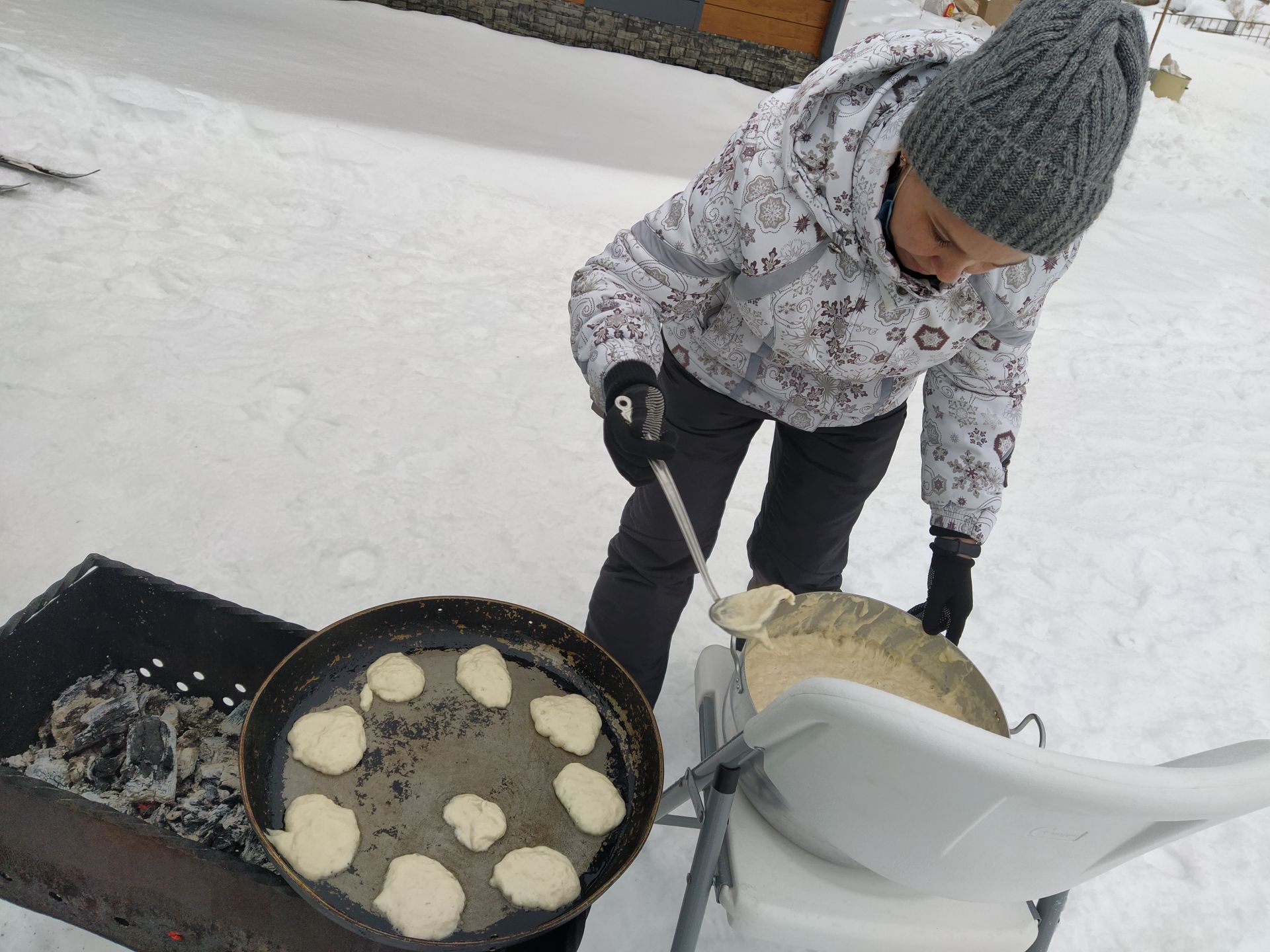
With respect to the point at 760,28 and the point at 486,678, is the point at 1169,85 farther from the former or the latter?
the point at 486,678

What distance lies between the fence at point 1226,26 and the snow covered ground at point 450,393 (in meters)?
12.0

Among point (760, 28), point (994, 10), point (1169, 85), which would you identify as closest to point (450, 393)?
point (760, 28)

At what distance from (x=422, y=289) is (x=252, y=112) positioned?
172 cm

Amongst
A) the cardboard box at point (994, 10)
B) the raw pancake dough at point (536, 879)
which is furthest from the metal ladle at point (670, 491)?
the cardboard box at point (994, 10)

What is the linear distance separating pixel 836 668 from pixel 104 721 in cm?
153

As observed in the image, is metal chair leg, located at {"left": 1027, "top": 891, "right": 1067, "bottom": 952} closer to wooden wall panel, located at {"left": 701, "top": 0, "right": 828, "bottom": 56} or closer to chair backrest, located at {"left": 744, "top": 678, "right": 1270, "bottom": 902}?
chair backrest, located at {"left": 744, "top": 678, "right": 1270, "bottom": 902}

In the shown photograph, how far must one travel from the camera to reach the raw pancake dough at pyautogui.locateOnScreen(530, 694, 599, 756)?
1.63 meters

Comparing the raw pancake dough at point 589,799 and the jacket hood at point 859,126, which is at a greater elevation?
the jacket hood at point 859,126

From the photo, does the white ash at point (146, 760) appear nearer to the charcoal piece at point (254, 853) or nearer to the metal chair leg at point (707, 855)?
the charcoal piece at point (254, 853)

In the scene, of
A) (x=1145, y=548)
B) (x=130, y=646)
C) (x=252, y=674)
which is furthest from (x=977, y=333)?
(x=1145, y=548)

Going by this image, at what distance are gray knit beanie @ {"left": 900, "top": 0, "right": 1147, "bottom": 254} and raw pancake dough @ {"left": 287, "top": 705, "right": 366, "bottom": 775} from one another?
133 cm

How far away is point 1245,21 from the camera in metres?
15.0

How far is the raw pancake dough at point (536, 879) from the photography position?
1401 millimetres

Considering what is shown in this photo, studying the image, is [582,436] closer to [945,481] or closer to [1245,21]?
[945,481]
